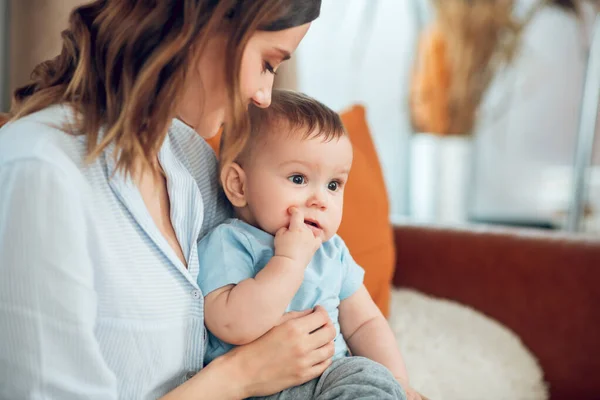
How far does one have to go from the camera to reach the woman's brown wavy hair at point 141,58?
712 millimetres

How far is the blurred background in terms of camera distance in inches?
117

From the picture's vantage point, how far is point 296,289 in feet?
2.71

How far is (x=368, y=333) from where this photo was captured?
971 millimetres

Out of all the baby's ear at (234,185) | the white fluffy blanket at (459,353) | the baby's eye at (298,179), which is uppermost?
the baby's eye at (298,179)

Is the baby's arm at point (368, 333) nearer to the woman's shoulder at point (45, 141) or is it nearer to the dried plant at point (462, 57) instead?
the woman's shoulder at point (45, 141)

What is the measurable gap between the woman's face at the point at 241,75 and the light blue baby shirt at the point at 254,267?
167 mm

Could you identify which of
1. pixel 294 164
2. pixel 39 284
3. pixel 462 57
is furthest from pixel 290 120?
pixel 462 57

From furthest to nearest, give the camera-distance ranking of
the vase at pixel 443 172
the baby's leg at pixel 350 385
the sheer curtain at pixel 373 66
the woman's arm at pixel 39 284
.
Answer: the vase at pixel 443 172 < the sheer curtain at pixel 373 66 < the baby's leg at pixel 350 385 < the woman's arm at pixel 39 284

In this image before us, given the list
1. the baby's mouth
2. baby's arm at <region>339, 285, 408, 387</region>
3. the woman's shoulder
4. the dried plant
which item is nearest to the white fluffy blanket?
baby's arm at <region>339, 285, 408, 387</region>

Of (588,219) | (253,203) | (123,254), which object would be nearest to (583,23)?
(588,219)

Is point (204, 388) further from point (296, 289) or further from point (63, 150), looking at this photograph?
point (63, 150)

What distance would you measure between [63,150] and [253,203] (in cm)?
28

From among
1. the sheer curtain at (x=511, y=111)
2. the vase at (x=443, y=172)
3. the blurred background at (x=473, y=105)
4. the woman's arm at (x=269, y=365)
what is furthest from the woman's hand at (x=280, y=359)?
the sheer curtain at (x=511, y=111)

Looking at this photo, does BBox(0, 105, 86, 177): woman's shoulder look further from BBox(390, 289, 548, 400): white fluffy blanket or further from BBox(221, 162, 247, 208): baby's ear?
BBox(390, 289, 548, 400): white fluffy blanket
